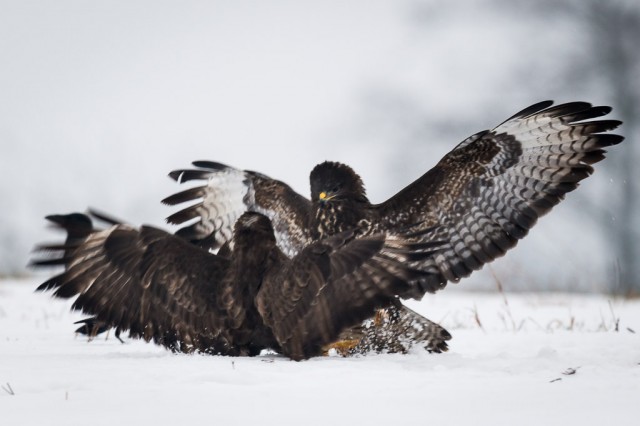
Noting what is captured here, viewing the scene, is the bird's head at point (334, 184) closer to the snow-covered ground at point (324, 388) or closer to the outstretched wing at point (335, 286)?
the outstretched wing at point (335, 286)

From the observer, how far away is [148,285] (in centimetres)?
468

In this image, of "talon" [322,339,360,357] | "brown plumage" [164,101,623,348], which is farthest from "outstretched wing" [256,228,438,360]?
"brown plumage" [164,101,623,348]

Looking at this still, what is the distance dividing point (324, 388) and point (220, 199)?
10.3 ft

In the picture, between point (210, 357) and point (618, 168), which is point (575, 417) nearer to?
point (210, 357)

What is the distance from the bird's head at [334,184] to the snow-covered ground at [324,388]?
134cm

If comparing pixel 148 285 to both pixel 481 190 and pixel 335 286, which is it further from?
pixel 481 190

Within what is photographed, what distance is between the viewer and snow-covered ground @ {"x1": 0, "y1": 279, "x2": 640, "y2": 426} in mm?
2904

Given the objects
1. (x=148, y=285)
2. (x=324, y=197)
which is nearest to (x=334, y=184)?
(x=324, y=197)

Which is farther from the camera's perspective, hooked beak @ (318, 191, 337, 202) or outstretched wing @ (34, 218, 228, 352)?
hooked beak @ (318, 191, 337, 202)

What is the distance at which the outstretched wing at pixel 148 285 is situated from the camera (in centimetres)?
466

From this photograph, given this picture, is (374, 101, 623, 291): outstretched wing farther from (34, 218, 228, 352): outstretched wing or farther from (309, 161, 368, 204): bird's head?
(34, 218, 228, 352): outstretched wing

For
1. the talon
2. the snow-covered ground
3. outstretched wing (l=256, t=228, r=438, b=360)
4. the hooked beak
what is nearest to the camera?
the snow-covered ground

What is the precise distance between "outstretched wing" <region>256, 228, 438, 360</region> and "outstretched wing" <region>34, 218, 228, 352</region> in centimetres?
51

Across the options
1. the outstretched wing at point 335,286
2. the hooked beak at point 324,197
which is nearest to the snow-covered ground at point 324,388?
the outstretched wing at point 335,286
